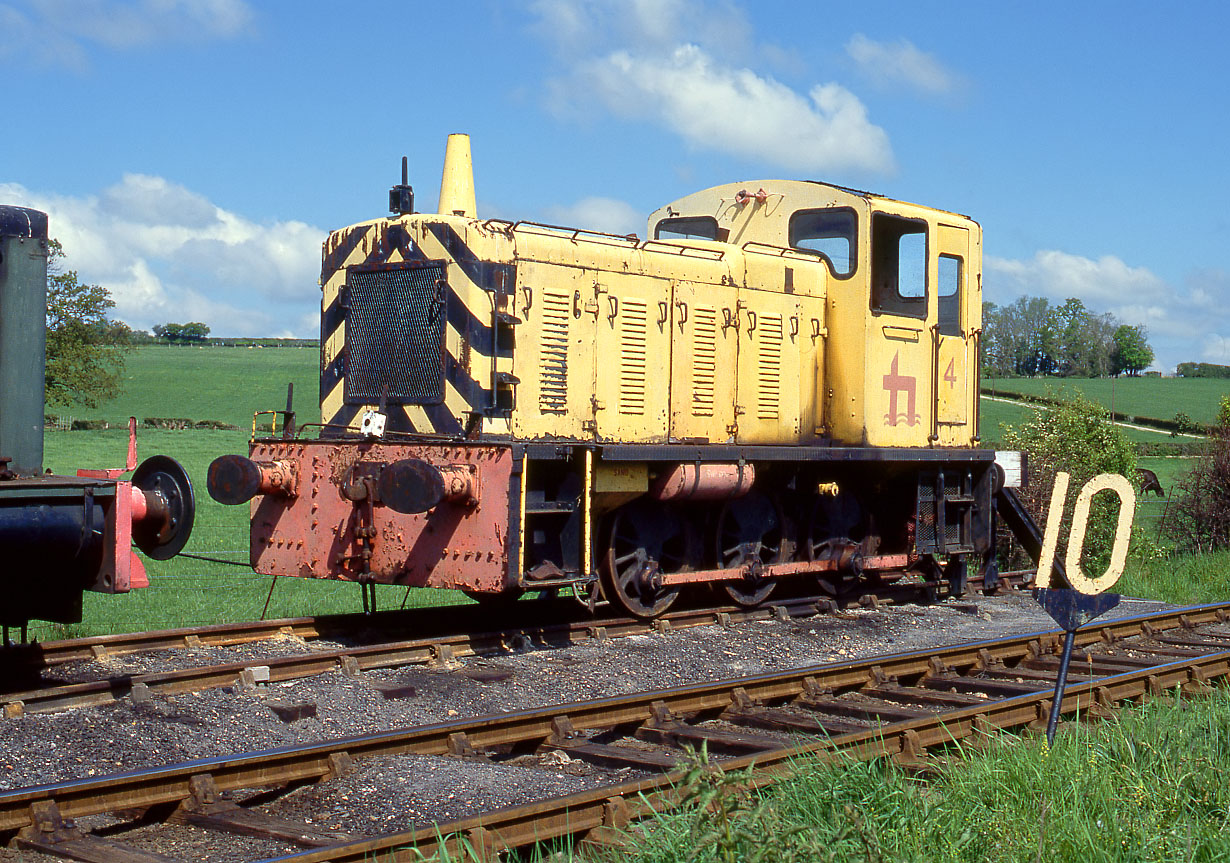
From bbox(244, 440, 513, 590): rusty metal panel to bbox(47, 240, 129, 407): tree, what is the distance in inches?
1491

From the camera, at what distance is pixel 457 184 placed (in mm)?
9414

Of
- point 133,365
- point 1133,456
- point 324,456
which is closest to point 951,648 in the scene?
point 324,456

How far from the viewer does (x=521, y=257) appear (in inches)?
349

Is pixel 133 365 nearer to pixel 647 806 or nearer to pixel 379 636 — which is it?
pixel 379 636

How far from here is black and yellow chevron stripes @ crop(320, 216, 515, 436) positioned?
8.73m

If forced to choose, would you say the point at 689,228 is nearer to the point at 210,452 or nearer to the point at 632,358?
the point at 632,358

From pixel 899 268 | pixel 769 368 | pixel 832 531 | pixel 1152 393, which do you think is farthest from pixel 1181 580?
pixel 1152 393

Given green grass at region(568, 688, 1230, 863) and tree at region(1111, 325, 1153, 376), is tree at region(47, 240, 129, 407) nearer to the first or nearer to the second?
green grass at region(568, 688, 1230, 863)

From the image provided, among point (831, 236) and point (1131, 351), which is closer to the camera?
point (831, 236)

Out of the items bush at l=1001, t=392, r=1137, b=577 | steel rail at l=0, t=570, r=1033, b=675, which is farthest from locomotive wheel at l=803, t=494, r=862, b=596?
bush at l=1001, t=392, r=1137, b=577

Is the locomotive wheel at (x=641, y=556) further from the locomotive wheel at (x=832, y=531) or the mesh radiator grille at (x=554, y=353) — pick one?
the locomotive wheel at (x=832, y=531)

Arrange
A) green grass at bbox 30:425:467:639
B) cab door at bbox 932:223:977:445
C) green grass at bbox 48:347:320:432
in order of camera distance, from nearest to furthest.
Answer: green grass at bbox 30:425:467:639 < cab door at bbox 932:223:977:445 < green grass at bbox 48:347:320:432

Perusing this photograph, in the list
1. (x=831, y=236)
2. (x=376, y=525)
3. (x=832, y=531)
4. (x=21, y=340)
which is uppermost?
(x=831, y=236)

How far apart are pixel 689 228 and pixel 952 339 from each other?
102 inches
